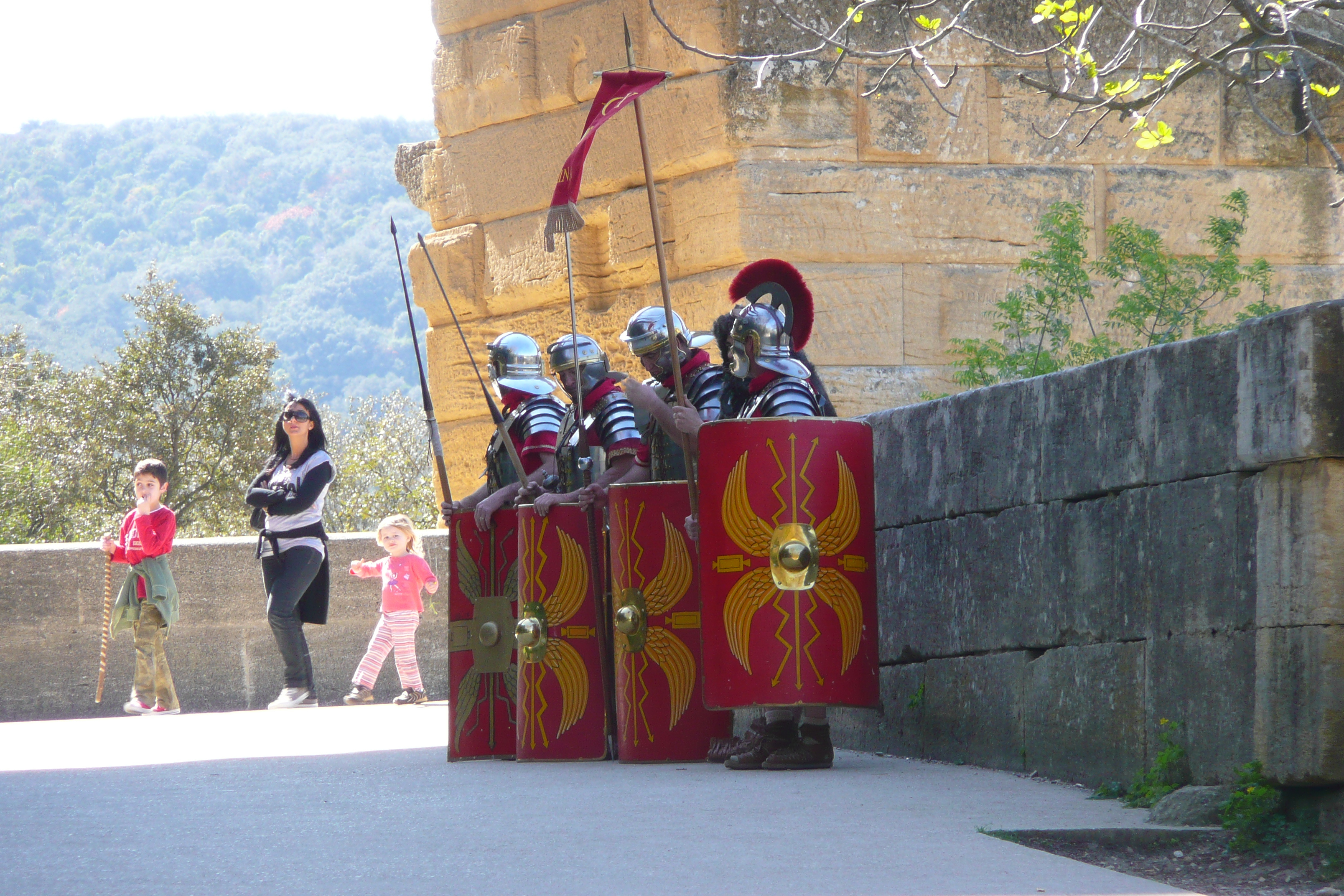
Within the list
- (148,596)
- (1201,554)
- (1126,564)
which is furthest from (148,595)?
(1201,554)

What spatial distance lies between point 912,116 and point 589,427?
89.1 inches

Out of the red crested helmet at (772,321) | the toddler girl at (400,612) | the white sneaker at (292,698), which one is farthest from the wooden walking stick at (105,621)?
the red crested helmet at (772,321)

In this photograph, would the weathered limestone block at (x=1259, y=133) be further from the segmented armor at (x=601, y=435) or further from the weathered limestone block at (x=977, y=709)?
the weathered limestone block at (x=977, y=709)

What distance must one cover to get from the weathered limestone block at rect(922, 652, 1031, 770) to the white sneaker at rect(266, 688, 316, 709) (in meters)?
5.34

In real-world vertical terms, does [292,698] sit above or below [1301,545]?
below

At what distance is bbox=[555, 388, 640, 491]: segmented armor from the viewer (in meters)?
6.62

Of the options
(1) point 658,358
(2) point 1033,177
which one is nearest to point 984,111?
(2) point 1033,177

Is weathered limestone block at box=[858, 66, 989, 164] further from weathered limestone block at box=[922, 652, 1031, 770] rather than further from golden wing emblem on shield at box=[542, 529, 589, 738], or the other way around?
weathered limestone block at box=[922, 652, 1031, 770]

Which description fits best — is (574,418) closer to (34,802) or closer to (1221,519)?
(34,802)

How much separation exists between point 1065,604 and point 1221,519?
2.66ft

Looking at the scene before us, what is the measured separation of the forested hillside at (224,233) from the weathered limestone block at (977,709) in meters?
111

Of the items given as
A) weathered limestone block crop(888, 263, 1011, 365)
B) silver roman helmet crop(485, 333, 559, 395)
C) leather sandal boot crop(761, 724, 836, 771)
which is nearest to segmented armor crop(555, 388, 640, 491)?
silver roman helmet crop(485, 333, 559, 395)

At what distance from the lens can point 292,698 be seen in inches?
406

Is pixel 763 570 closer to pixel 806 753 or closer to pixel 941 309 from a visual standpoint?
pixel 806 753
